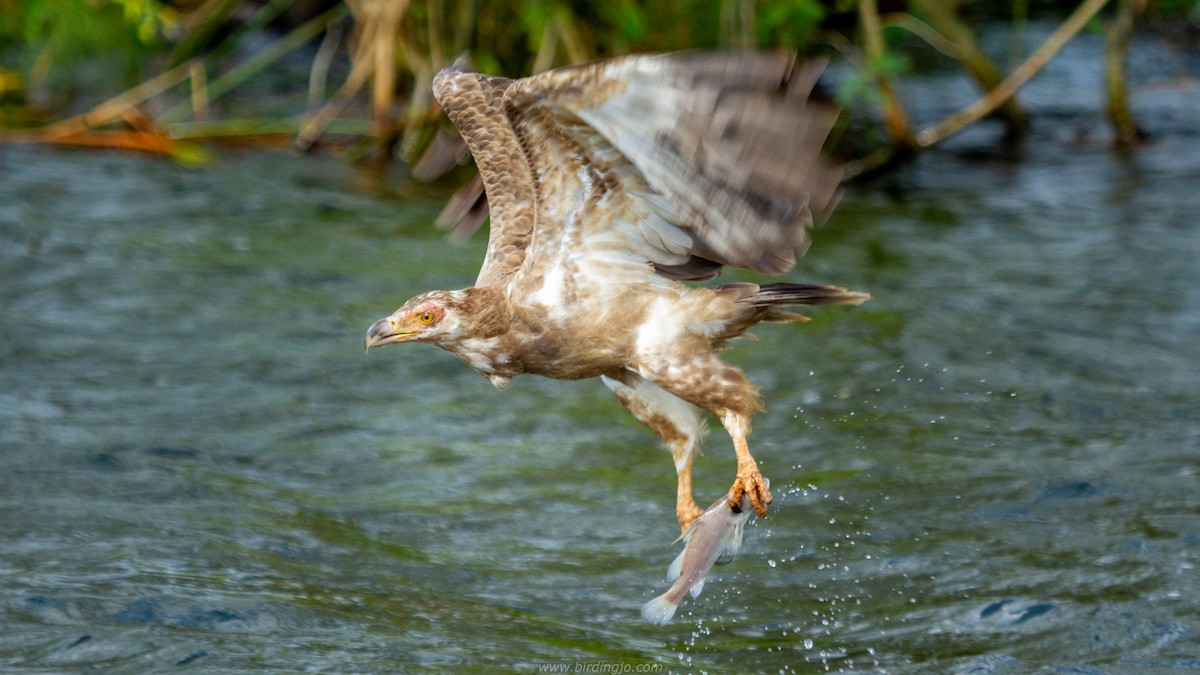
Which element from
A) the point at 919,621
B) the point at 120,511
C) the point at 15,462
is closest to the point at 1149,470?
the point at 919,621

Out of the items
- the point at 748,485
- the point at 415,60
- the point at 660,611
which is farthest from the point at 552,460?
the point at 415,60

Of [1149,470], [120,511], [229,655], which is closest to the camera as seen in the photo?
[229,655]

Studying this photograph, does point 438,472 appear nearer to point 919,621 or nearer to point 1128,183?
point 919,621

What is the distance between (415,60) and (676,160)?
8.30 m

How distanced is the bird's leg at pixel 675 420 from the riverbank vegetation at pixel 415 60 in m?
4.99

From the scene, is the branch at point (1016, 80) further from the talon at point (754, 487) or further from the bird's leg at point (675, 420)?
the talon at point (754, 487)

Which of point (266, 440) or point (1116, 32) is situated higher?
point (1116, 32)

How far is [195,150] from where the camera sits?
12.3 metres

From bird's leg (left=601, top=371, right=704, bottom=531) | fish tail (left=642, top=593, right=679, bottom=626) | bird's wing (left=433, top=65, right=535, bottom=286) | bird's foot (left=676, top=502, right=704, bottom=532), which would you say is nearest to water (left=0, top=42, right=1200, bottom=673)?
fish tail (left=642, top=593, right=679, bottom=626)

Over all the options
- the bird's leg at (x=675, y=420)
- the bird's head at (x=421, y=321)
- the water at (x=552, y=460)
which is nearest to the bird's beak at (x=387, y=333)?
the bird's head at (x=421, y=321)

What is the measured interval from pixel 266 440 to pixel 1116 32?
24.4 ft

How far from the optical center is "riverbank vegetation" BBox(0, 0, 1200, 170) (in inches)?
452

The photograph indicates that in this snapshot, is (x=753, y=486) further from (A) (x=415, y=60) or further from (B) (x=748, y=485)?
(A) (x=415, y=60)

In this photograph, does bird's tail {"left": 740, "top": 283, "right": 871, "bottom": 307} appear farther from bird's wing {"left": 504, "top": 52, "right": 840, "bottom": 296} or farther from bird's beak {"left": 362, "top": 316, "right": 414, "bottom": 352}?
bird's beak {"left": 362, "top": 316, "right": 414, "bottom": 352}
